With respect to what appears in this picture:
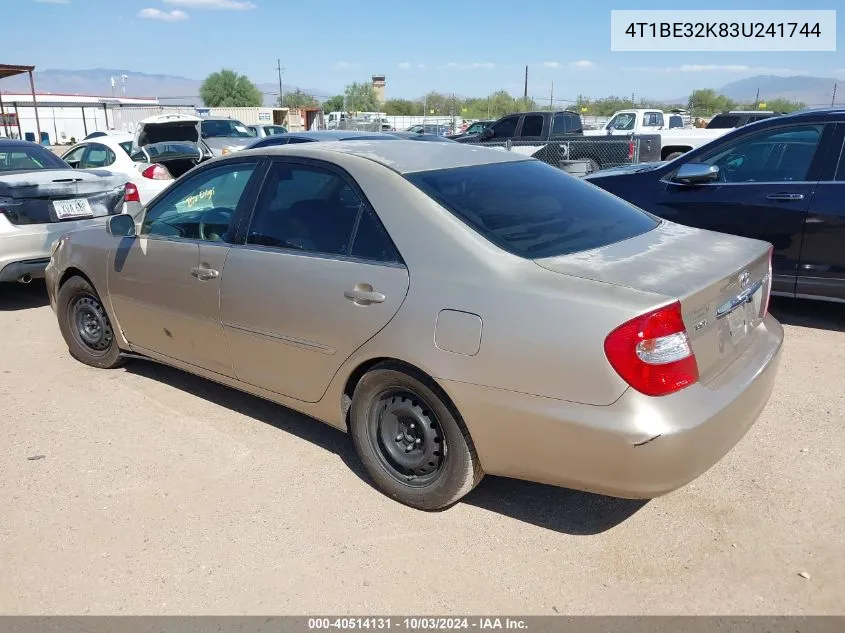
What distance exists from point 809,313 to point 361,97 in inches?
3306

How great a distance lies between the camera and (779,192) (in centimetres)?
567

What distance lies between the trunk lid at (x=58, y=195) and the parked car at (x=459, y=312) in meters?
2.90

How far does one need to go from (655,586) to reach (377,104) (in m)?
88.1

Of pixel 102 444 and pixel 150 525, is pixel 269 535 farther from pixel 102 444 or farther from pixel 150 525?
pixel 102 444

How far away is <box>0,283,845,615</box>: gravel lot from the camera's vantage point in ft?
8.77

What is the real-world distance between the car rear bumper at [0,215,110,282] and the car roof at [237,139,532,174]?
3.57 meters

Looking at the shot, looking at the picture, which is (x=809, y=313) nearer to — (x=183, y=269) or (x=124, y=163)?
(x=183, y=269)

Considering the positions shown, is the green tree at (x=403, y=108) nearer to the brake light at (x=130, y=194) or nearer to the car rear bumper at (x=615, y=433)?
the brake light at (x=130, y=194)

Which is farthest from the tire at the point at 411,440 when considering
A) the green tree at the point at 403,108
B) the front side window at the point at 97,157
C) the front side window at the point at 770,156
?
the green tree at the point at 403,108

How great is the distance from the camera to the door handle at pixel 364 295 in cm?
309

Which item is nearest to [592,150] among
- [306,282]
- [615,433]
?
[306,282]

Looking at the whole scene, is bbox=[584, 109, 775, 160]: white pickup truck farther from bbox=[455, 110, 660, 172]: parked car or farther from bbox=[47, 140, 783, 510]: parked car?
bbox=[47, 140, 783, 510]: parked car
